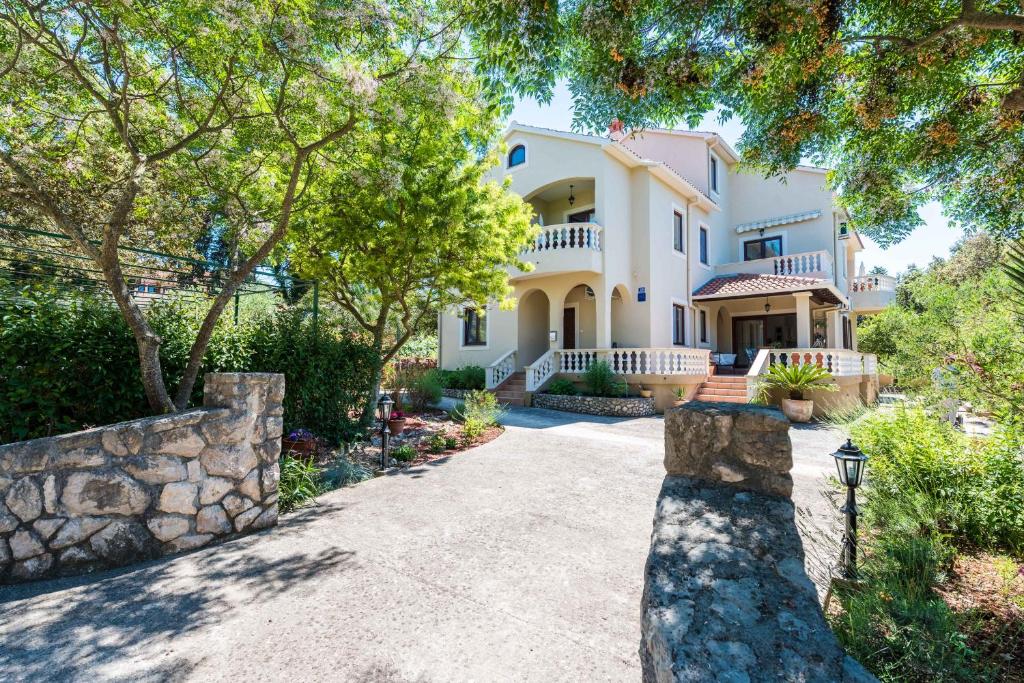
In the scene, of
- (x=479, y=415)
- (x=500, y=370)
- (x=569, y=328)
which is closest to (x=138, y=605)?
(x=479, y=415)

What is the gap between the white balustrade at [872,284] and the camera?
2000cm

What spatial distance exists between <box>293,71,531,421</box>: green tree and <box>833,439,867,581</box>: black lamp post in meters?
6.23

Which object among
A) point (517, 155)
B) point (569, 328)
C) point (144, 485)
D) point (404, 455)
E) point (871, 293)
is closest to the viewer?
point (144, 485)

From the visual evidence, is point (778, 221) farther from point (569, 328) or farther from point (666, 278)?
point (569, 328)

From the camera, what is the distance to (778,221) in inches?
744

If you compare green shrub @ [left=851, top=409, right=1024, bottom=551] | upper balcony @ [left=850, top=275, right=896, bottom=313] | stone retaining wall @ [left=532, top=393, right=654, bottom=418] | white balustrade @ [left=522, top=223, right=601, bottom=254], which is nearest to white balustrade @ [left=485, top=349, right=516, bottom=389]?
stone retaining wall @ [left=532, top=393, right=654, bottom=418]

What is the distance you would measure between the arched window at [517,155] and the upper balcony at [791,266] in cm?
899

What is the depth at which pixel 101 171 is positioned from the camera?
745cm

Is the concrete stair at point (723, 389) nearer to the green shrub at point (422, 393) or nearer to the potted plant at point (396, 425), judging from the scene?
the green shrub at point (422, 393)

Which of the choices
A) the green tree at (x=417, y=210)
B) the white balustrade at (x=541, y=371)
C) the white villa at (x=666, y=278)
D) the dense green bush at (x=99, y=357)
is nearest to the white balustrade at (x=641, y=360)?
the white villa at (x=666, y=278)

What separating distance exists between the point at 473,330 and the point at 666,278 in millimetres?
7291

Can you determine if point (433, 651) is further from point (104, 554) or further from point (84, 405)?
point (84, 405)

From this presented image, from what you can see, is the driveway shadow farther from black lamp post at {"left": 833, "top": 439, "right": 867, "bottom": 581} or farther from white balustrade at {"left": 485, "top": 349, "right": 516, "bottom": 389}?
white balustrade at {"left": 485, "top": 349, "right": 516, "bottom": 389}

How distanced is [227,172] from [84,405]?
427 cm
